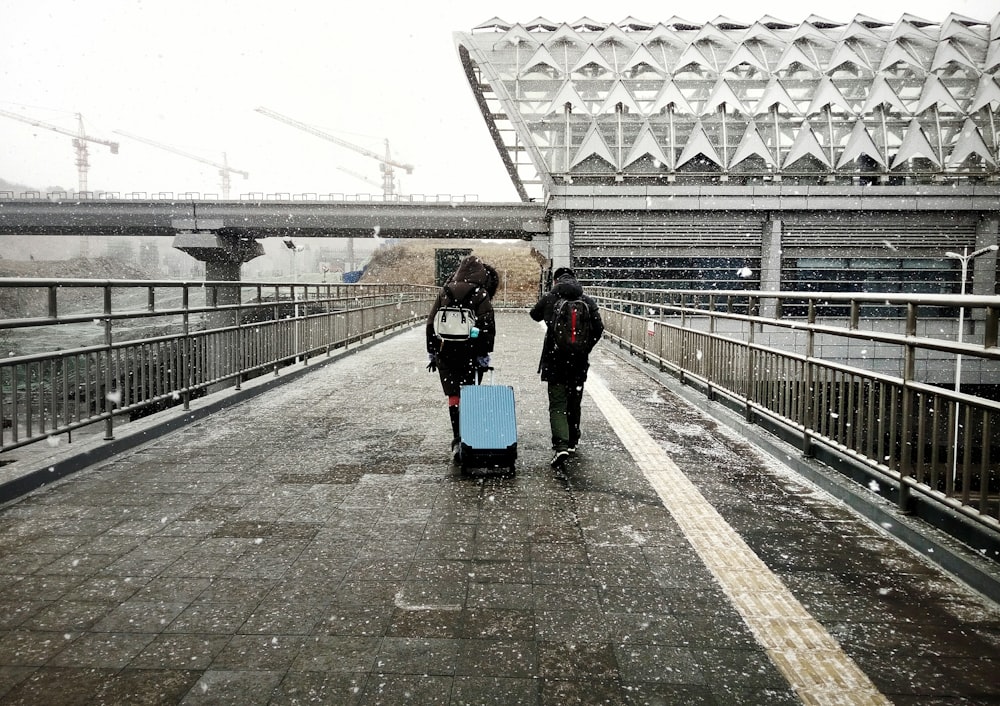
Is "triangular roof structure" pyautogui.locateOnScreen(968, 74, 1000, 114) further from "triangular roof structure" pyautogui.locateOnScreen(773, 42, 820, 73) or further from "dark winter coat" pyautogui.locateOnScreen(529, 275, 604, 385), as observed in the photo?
"dark winter coat" pyautogui.locateOnScreen(529, 275, 604, 385)

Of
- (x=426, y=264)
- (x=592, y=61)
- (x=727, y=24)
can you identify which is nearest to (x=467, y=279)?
(x=592, y=61)

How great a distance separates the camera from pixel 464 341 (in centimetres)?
608

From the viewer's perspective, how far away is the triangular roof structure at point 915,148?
4756 centimetres

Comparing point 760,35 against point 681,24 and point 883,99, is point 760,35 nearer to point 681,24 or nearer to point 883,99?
point 681,24

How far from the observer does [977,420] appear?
380 centimetres

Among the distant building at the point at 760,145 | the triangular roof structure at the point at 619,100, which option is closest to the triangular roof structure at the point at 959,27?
the distant building at the point at 760,145

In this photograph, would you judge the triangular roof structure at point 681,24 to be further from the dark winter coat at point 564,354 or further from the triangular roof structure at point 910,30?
the dark winter coat at point 564,354

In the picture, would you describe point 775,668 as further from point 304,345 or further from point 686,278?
point 686,278

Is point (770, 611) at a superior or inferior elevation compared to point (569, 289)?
inferior

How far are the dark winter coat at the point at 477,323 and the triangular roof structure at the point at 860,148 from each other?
4921 centimetres

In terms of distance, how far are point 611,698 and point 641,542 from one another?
169cm

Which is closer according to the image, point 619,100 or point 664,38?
point 619,100

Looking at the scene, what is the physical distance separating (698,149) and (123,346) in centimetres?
4674

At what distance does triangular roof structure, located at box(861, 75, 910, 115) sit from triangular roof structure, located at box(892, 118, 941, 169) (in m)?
2.15
